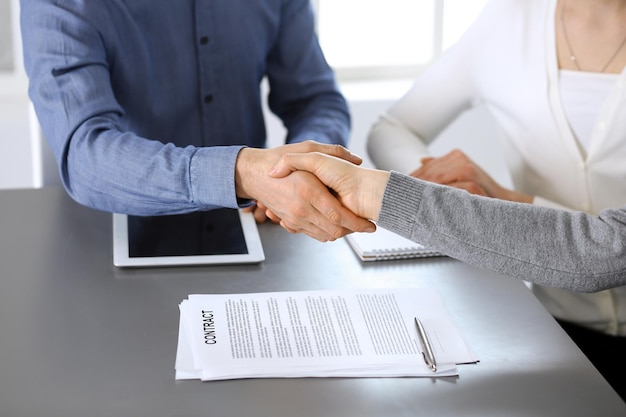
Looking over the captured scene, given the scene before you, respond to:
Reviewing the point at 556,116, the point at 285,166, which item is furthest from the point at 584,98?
the point at 285,166

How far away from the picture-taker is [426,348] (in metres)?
1.12

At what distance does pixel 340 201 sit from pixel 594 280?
410 mm

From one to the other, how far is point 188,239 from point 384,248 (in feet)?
1.11

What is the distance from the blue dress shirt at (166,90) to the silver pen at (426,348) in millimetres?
413

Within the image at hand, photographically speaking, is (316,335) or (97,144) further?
(97,144)

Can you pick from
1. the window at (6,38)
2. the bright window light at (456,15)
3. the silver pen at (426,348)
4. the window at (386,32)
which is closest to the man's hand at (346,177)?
the silver pen at (426,348)

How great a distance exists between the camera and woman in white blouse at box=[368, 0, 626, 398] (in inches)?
Answer: 64.9

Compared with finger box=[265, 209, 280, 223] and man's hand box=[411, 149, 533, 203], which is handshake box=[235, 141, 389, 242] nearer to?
finger box=[265, 209, 280, 223]

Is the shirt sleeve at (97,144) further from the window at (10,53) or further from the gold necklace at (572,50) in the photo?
the window at (10,53)

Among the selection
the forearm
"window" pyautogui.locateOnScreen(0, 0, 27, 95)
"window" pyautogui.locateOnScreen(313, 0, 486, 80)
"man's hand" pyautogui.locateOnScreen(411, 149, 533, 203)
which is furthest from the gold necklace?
"window" pyautogui.locateOnScreen(0, 0, 27, 95)

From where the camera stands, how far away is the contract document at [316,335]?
107 cm

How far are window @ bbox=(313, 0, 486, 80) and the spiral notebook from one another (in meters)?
2.09

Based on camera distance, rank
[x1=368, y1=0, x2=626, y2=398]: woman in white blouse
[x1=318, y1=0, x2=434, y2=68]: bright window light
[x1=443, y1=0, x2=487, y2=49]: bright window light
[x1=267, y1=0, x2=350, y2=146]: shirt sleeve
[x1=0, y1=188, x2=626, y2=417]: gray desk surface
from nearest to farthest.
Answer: [x1=0, y1=188, x2=626, y2=417]: gray desk surface < [x1=368, y1=0, x2=626, y2=398]: woman in white blouse < [x1=267, y1=0, x2=350, y2=146]: shirt sleeve < [x1=318, y1=0, x2=434, y2=68]: bright window light < [x1=443, y1=0, x2=487, y2=49]: bright window light

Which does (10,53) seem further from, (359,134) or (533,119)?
(533,119)
